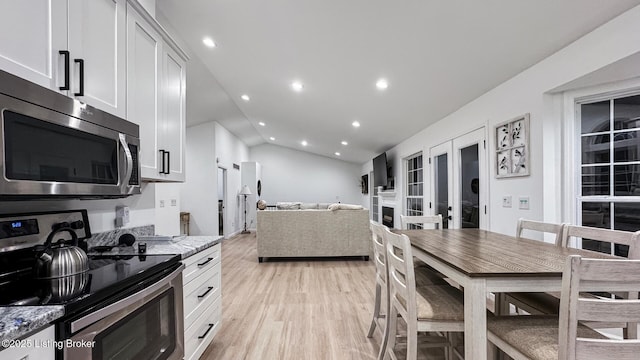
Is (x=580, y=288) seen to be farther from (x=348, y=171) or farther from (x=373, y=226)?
(x=348, y=171)

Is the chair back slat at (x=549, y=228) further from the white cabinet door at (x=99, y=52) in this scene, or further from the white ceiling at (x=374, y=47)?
the white cabinet door at (x=99, y=52)

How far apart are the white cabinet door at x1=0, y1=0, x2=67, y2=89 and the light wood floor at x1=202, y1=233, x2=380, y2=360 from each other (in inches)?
79.1

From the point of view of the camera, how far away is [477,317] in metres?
1.23

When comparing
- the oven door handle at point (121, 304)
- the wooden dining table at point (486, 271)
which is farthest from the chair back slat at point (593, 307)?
the oven door handle at point (121, 304)

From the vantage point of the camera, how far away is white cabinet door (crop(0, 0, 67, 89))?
102 centimetres

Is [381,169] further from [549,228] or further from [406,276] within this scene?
[406,276]

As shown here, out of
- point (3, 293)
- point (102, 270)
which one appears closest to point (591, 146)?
point (102, 270)

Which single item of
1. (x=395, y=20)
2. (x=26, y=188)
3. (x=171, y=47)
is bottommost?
(x=26, y=188)

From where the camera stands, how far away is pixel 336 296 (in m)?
3.31

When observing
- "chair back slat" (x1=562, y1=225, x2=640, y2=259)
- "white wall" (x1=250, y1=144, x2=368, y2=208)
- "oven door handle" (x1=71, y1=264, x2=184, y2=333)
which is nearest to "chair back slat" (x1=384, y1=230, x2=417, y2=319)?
"chair back slat" (x1=562, y1=225, x2=640, y2=259)

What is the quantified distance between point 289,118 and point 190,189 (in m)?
2.95

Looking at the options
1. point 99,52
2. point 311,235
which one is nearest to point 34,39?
point 99,52

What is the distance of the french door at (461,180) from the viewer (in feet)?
11.1

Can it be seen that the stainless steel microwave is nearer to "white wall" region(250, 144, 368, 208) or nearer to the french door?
the french door
